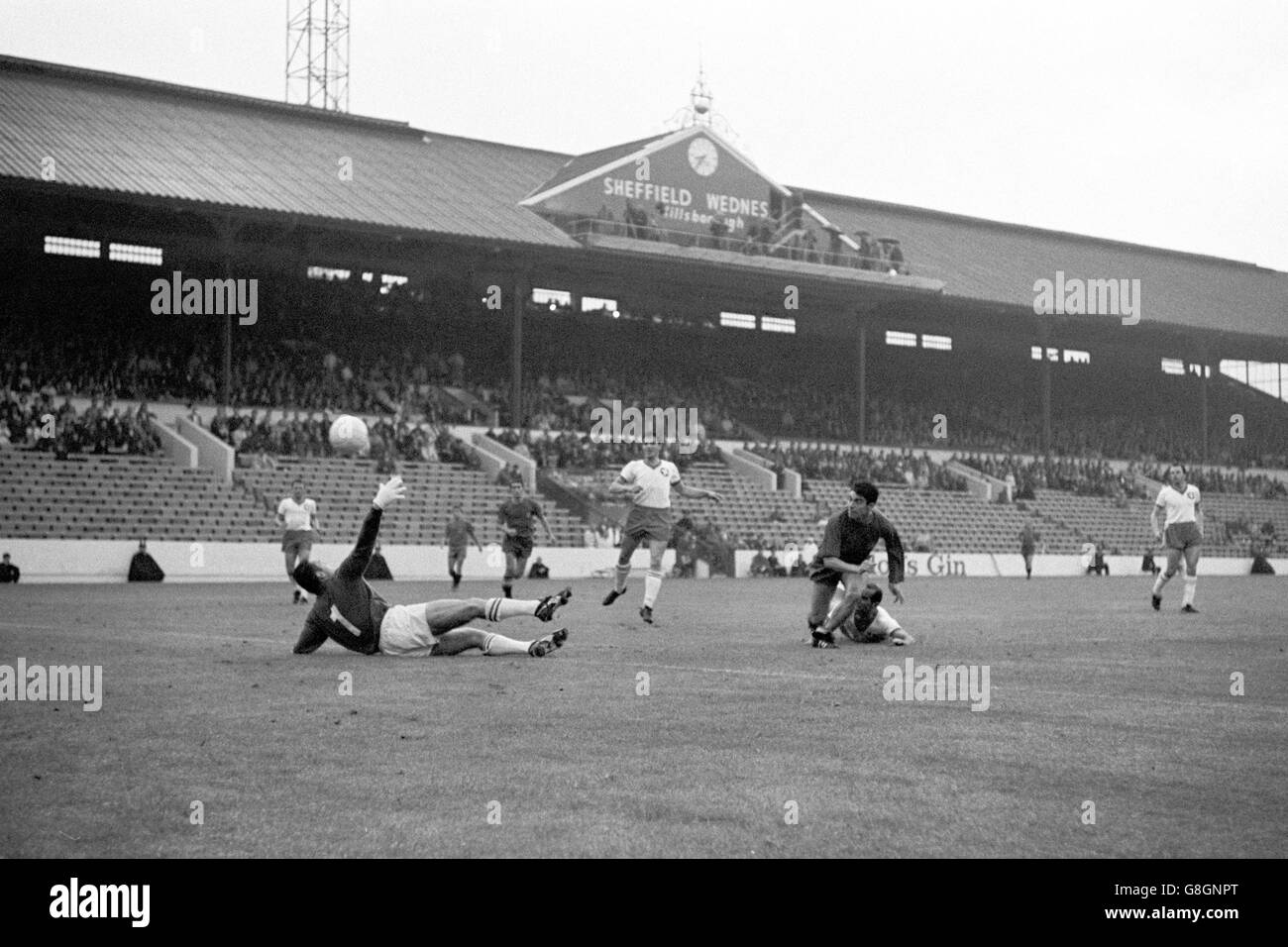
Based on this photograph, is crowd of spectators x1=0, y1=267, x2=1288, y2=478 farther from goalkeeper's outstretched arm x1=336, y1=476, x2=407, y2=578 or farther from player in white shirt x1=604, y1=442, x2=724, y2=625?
goalkeeper's outstretched arm x1=336, y1=476, x2=407, y2=578

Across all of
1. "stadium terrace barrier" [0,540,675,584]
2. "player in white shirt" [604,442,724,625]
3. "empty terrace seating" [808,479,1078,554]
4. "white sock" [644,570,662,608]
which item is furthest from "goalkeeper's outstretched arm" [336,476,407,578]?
"empty terrace seating" [808,479,1078,554]

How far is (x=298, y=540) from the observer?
2411 cm

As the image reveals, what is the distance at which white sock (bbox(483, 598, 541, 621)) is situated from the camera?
12.8 metres

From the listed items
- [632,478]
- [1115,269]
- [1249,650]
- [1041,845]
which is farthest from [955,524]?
[1041,845]

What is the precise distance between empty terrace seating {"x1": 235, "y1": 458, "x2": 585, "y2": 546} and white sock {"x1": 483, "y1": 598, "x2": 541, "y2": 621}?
2490cm

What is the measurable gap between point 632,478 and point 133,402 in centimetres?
2576

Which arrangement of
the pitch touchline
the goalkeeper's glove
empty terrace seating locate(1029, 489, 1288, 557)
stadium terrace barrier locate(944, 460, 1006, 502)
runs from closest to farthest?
the pitch touchline < the goalkeeper's glove < empty terrace seating locate(1029, 489, 1288, 557) < stadium terrace barrier locate(944, 460, 1006, 502)

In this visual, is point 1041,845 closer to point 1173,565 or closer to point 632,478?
point 632,478

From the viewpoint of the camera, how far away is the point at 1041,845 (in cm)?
552

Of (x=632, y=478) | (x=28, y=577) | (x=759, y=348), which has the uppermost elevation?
(x=759, y=348)

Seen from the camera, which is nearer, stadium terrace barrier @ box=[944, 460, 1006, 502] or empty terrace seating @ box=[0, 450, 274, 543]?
empty terrace seating @ box=[0, 450, 274, 543]

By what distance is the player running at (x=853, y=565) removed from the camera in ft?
47.5

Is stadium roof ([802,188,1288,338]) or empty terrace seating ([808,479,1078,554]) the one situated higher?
stadium roof ([802,188,1288,338])

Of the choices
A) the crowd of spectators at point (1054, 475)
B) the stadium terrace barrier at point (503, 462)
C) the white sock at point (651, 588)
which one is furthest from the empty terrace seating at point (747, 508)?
the white sock at point (651, 588)
